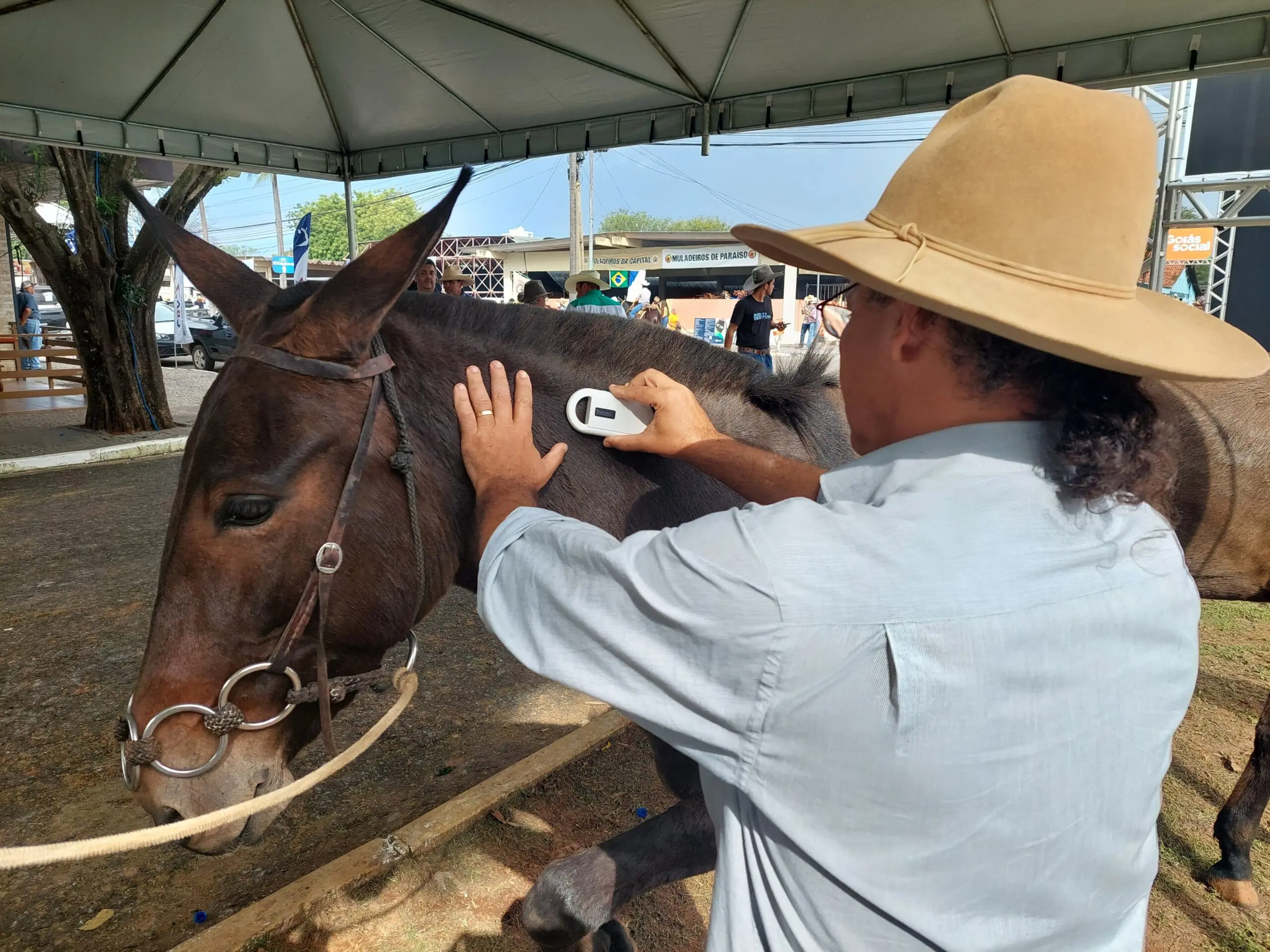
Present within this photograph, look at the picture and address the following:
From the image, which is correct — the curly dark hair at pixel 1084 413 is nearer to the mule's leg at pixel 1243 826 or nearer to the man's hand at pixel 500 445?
the man's hand at pixel 500 445

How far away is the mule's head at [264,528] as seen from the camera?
1.53 meters

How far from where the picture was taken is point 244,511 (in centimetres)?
152

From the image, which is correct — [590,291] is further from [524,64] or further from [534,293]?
[524,64]

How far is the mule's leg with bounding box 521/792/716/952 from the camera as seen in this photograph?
6.32 feet

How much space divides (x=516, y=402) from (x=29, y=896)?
105 inches

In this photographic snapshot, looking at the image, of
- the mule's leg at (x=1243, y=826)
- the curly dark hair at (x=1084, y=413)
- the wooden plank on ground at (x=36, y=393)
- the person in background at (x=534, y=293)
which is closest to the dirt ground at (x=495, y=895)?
the mule's leg at (x=1243, y=826)

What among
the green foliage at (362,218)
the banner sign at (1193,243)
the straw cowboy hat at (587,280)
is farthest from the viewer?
the green foliage at (362,218)

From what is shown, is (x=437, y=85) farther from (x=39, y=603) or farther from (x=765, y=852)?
(x=765, y=852)

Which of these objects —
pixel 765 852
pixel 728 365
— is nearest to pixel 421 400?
pixel 728 365

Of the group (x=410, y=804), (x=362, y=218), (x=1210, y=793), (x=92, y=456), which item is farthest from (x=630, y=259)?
(x=362, y=218)

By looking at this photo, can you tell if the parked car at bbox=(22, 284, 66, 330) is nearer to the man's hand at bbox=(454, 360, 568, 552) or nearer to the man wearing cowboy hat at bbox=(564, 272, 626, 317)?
the man wearing cowboy hat at bbox=(564, 272, 626, 317)

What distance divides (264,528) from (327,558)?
0.45ft

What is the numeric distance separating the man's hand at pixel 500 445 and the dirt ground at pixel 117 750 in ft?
6.92

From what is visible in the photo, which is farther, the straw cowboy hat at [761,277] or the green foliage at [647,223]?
the green foliage at [647,223]
